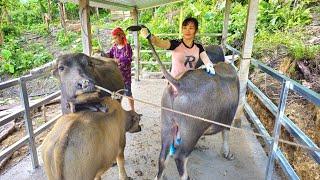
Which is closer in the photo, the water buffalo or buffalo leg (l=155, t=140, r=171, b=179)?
the water buffalo

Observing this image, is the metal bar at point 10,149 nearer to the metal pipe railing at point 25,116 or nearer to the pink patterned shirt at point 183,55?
the metal pipe railing at point 25,116

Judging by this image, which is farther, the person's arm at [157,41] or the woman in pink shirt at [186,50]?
the woman in pink shirt at [186,50]

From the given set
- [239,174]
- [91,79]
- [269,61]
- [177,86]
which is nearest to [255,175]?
[239,174]

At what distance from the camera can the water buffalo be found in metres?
1.92

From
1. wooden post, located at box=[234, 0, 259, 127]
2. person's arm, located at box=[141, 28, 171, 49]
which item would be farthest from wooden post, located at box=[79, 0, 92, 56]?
wooden post, located at box=[234, 0, 259, 127]

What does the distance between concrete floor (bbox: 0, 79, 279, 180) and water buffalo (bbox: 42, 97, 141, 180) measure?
36.9 inches

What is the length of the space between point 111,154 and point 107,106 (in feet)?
1.37

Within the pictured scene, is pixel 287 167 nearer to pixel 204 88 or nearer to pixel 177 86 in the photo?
pixel 204 88

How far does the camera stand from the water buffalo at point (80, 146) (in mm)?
1920

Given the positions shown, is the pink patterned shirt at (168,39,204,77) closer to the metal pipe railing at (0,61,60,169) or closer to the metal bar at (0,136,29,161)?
the metal pipe railing at (0,61,60,169)

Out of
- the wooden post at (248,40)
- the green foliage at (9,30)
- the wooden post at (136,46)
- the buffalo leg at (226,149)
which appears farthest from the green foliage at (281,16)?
the green foliage at (9,30)

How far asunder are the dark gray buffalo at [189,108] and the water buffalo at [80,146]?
1.78 ft

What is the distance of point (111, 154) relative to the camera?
2363 mm

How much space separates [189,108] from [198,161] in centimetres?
113
